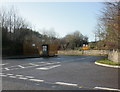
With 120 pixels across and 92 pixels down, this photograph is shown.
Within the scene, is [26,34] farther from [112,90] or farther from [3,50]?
[112,90]

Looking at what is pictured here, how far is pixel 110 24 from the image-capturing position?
56.7ft

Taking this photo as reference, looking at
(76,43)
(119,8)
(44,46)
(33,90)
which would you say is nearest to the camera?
(33,90)

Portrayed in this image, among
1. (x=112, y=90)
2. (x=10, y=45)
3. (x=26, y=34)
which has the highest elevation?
(x=26, y=34)

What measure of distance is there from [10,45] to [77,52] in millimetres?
21760

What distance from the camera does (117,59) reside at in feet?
55.6

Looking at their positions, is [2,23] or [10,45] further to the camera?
[2,23]

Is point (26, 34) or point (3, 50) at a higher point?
point (26, 34)

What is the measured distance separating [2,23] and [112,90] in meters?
33.3

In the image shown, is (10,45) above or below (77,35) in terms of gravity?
below

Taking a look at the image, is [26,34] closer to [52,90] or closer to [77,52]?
[77,52]

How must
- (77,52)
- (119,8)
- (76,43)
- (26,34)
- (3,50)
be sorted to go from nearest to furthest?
(119,8), (3,50), (26,34), (77,52), (76,43)

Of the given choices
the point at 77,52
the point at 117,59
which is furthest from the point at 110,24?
the point at 77,52

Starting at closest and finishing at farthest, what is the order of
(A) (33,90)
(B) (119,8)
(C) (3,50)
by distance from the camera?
(A) (33,90)
(B) (119,8)
(C) (3,50)

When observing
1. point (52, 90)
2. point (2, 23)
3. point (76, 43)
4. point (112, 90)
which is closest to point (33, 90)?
point (52, 90)
